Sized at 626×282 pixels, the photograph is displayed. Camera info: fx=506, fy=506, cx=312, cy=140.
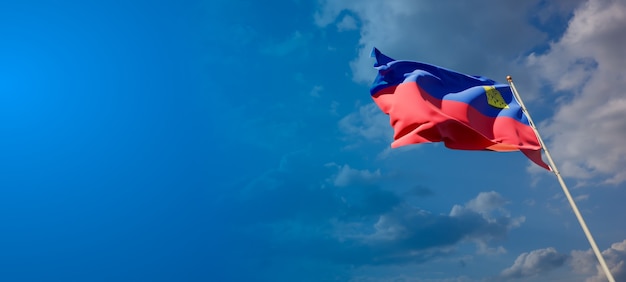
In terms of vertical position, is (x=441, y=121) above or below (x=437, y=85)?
below

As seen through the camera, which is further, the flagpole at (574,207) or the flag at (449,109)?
the flag at (449,109)

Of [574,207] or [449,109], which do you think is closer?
[574,207]

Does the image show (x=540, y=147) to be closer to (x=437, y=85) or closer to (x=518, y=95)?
(x=518, y=95)

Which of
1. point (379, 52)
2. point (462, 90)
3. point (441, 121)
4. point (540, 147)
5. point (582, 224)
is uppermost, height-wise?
point (379, 52)

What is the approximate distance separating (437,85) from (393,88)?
186cm

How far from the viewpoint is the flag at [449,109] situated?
20031 millimetres

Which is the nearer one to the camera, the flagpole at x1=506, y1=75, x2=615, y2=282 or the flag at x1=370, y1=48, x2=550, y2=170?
the flagpole at x1=506, y1=75, x2=615, y2=282

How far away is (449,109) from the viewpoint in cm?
2084

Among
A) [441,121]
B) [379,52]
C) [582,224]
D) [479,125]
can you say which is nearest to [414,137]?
[441,121]

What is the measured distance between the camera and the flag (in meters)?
20.0

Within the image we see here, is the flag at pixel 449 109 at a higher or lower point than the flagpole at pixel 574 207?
higher

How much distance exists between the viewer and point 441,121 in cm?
1998

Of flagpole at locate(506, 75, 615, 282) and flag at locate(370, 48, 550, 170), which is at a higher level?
flag at locate(370, 48, 550, 170)

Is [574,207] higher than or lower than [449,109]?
lower
